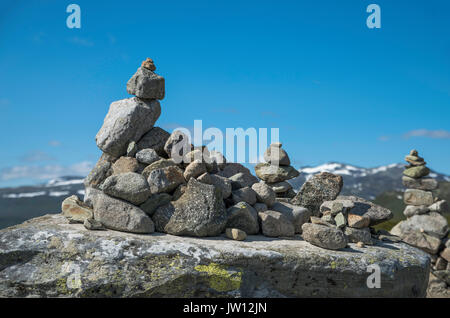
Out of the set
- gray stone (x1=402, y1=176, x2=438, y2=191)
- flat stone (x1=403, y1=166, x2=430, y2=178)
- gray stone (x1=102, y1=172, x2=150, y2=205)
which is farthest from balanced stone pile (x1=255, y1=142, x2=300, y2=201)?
gray stone (x1=402, y1=176, x2=438, y2=191)

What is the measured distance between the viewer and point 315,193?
37.4 feet

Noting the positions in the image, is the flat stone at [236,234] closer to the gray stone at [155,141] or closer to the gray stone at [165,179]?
the gray stone at [165,179]

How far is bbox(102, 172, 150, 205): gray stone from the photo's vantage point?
923 centimetres

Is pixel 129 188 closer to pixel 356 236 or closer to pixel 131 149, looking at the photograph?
pixel 131 149

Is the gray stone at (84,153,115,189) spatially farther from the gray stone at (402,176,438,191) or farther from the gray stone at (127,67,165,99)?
the gray stone at (402,176,438,191)

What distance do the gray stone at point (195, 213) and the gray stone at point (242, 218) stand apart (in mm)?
285

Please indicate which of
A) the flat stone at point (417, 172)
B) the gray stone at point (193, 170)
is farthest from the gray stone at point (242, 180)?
the flat stone at point (417, 172)

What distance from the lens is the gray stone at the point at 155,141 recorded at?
11273 millimetres

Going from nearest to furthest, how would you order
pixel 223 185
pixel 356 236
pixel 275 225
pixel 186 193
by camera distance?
1. pixel 186 193
2. pixel 275 225
3. pixel 356 236
4. pixel 223 185

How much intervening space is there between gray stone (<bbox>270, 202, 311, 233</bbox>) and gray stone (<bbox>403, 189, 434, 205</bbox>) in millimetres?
10809

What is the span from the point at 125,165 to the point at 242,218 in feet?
10.9

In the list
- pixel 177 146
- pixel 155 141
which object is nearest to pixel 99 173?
pixel 155 141

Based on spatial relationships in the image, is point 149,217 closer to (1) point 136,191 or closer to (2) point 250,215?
(1) point 136,191
